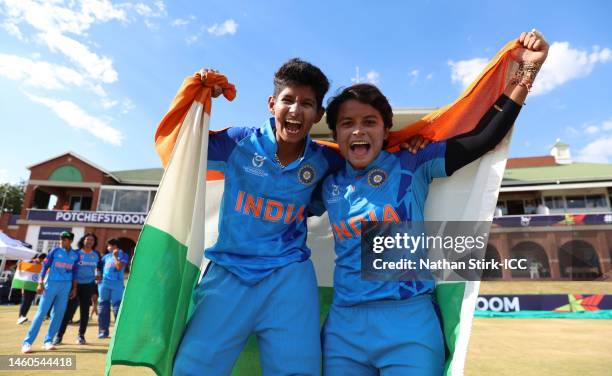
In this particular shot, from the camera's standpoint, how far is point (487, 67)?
2.63 m

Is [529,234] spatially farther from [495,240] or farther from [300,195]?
[300,195]

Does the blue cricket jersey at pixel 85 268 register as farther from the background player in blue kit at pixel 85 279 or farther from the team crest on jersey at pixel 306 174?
the team crest on jersey at pixel 306 174

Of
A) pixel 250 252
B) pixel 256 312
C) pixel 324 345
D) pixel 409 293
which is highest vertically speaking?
pixel 250 252

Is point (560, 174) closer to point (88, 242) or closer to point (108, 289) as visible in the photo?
point (108, 289)

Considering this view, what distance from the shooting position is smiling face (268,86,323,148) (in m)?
2.45

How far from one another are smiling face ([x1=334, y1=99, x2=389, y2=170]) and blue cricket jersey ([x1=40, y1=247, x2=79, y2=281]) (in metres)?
7.92

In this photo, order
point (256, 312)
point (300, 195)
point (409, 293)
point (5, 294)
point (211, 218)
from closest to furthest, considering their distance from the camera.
A: point (409, 293)
point (256, 312)
point (300, 195)
point (211, 218)
point (5, 294)

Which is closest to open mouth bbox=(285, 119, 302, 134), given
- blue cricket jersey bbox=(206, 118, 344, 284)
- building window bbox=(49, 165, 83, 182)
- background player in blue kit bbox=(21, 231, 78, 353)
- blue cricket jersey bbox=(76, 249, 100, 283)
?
blue cricket jersey bbox=(206, 118, 344, 284)

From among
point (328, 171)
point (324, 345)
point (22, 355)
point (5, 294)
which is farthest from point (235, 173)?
point (5, 294)

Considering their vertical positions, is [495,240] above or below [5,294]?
above

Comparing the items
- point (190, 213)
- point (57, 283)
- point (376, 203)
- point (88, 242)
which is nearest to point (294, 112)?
point (376, 203)

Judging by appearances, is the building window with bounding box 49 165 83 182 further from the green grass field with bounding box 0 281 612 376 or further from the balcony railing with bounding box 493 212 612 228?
the balcony railing with bounding box 493 212 612 228

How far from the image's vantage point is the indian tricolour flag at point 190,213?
208 centimetres

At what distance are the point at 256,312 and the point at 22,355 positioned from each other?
20.9ft
